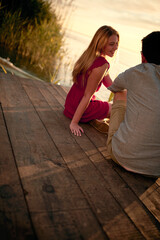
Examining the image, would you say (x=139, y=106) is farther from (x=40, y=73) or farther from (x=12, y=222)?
(x=40, y=73)

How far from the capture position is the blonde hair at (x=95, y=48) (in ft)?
5.65

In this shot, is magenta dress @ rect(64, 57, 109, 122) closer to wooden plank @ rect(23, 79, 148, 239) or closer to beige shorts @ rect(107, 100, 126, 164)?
wooden plank @ rect(23, 79, 148, 239)

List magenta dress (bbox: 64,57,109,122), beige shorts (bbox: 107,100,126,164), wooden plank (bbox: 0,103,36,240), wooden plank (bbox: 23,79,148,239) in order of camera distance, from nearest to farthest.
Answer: wooden plank (bbox: 0,103,36,240)
wooden plank (bbox: 23,79,148,239)
beige shorts (bbox: 107,100,126,164)
magenta dress (bbox: 64,57,109,122)

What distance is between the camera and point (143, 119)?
1.18 metres

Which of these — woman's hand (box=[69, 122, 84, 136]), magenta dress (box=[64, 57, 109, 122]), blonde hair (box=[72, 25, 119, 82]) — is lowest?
woman's hand (box=[69, 122, 84, 136])

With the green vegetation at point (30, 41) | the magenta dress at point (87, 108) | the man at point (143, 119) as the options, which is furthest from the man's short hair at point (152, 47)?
the green vegetation at point (30, 41)

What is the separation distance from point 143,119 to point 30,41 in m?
4.79

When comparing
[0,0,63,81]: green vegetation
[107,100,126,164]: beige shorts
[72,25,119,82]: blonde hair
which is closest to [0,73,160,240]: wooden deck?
[107,100,126,164]: beige shorts

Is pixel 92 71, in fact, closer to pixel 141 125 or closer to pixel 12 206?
pixel 141 125

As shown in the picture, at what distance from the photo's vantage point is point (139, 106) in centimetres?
120

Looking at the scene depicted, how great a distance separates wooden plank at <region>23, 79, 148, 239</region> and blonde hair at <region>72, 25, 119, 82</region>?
0.65 m

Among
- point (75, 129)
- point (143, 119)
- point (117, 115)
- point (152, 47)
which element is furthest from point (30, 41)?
point (143, 119)

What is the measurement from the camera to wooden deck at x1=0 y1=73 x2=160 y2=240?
0.83 metres

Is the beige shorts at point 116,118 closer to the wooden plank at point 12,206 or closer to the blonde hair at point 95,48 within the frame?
the blonde hair at point 95,48
